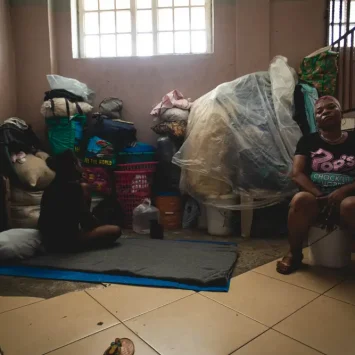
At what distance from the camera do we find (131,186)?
8.74ft

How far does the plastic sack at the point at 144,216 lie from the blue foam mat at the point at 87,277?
0.97m

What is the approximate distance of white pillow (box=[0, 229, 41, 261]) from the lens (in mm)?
1729

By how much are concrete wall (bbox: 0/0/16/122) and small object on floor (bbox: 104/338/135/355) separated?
2.68 m

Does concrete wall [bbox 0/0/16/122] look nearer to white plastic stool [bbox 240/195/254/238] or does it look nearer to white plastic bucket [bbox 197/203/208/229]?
white plastic bucket [bbox 197/203/208/229]

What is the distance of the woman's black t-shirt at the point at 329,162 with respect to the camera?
1624 millimetres

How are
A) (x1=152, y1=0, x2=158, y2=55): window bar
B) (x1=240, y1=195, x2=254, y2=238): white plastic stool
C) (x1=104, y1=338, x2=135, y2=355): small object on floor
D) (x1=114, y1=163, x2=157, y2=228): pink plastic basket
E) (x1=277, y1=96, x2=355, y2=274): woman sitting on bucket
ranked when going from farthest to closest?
(x1=152, y1=0, x2=158, y2=55): window bar < (x1=114, y1=163, x2=157, y2=228): pink plastic basket < (x1=240, y1=195, x2=254, y2=238): white plastic stool < (x1=277, y1=96, x2=355, y2=274): woman sitting on bucket < (x1=104, y1=338, x2=135, y2=355): small object on floor

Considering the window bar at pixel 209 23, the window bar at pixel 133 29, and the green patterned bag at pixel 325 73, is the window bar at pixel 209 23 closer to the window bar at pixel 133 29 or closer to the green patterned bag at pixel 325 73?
the window bar at pixel 133 29

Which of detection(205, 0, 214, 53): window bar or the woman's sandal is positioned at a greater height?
detection(205, 0, 214, 53): window bar

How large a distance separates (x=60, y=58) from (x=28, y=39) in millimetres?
342

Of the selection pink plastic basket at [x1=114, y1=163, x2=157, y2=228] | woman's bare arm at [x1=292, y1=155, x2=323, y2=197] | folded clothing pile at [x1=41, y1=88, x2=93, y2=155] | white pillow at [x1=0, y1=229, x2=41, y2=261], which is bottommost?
white pillow at [x1=0, y1=229, x2=41, y2=261]

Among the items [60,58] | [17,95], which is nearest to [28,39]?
[60,58]

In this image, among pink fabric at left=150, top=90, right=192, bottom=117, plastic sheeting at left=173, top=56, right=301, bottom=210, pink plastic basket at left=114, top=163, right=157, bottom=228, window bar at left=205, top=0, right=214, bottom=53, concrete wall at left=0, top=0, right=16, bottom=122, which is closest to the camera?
plastic sheeting at left=173, top=56, right=301, bottom=210

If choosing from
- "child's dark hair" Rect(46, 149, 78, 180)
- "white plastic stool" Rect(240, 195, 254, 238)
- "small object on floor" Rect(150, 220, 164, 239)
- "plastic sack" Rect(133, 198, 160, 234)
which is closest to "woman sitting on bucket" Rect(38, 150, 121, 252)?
"child's dark hair" Rect(46, 149, 78, 180)

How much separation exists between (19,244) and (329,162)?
185cm
